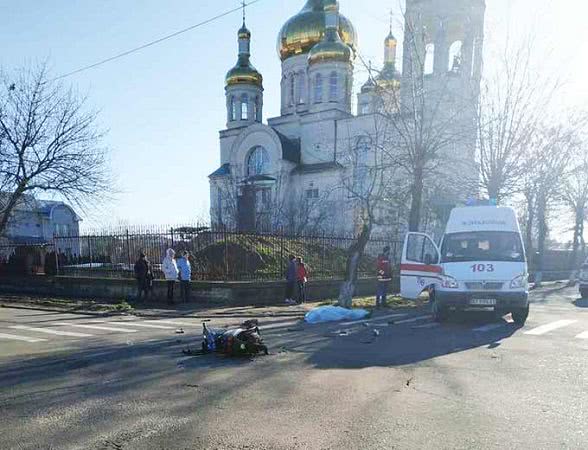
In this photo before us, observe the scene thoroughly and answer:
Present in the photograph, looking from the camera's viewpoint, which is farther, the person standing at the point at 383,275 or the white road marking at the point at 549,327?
the person standing at the point at 383,275

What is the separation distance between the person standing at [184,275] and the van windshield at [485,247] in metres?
8.43

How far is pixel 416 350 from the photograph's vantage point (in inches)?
331

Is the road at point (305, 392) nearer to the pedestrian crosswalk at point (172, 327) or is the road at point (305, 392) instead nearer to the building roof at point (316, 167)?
the pedestrian crosswalk at point (172, 327)

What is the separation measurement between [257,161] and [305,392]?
4648cm

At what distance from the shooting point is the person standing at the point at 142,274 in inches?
650

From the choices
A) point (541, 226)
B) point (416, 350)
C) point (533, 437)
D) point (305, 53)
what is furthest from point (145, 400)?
point (305, 53)

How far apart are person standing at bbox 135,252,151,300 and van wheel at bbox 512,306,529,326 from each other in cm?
1186

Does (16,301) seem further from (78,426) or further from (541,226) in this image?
(541,226)

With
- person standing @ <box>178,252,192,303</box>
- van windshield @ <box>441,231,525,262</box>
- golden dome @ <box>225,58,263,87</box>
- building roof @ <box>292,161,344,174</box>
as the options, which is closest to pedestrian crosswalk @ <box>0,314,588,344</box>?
van windshield @ <box>441,231,525,262</box>

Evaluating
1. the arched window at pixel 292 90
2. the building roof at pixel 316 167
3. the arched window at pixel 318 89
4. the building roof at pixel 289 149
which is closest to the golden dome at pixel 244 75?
the arched window at pixel 292 90

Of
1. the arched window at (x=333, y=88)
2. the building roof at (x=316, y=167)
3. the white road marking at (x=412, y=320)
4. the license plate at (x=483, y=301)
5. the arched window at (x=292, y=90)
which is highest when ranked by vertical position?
the arched window at (x=292, y=90)

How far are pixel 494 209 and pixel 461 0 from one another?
30269 mm

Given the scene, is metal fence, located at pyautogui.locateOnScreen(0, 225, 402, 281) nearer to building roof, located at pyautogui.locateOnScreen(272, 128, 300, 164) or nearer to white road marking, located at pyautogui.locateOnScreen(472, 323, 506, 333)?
white road marking, located at pyautogui.locateOnScreen(472, 323, 506, 333)

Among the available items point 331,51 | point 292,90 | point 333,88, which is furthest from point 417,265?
point 292,90
